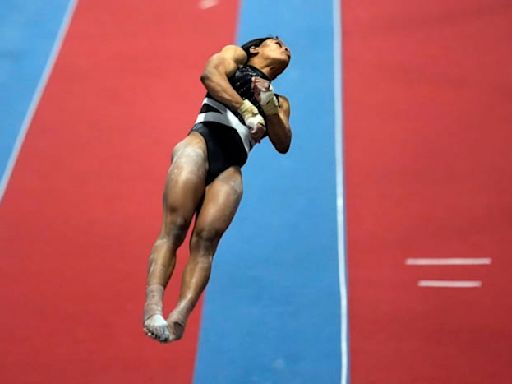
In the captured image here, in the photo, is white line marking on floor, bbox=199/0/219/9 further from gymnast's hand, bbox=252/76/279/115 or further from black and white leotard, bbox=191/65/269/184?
gymnast's hand, bbox=252/76/279/115

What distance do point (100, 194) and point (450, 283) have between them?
1601 millimetres

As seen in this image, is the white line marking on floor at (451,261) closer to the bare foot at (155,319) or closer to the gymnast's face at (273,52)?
the gymnast's face at (273,52)

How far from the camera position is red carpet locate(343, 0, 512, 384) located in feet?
10.1

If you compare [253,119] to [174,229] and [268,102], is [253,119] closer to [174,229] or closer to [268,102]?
[268,102]

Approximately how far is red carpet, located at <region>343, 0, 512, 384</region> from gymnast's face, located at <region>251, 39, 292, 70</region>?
2.98 ft

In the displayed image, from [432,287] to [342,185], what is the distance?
0.63 metres

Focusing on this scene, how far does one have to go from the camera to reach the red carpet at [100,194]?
313 cm

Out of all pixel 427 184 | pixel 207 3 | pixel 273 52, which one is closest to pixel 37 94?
pixel 207 3

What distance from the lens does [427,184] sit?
349 cm

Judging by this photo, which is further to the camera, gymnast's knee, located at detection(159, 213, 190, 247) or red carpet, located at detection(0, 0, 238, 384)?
red carpet, located at detection(0, 0, 238, 384)

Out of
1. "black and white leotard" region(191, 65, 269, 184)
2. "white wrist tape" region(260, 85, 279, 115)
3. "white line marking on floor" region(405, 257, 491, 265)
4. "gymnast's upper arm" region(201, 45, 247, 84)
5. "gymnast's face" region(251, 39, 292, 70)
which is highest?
"gymnast's face" region(251, 39, 292, 70)

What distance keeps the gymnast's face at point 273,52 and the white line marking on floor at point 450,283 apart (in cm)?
112

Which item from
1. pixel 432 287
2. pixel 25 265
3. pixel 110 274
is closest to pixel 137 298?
pixel 110 274

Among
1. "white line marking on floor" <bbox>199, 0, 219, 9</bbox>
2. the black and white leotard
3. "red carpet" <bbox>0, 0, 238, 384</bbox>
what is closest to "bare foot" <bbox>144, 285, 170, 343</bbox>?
the black and white leotard
